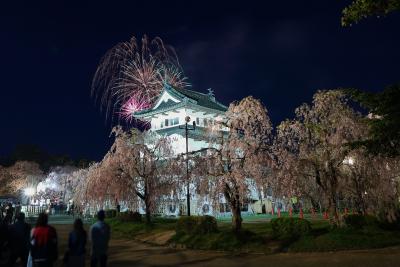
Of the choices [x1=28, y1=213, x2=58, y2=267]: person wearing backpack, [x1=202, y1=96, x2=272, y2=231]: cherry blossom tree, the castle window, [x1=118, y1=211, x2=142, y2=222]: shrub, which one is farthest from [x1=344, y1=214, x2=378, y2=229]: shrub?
the castle window

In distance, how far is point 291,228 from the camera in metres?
18.2

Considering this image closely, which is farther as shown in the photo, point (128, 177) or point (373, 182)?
point (128, 177)

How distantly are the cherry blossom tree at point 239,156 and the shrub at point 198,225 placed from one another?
4.74ft

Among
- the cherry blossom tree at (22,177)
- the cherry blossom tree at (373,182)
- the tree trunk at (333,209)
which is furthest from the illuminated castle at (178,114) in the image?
the tree trunk at (333,209)

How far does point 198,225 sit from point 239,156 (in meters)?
4.54

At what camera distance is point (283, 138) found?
801 inches

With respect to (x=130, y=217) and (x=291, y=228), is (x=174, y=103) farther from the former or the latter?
(x=291, y=228)

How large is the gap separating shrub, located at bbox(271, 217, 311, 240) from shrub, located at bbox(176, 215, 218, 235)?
12.0 feet

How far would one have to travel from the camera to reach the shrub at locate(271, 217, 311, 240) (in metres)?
18.0

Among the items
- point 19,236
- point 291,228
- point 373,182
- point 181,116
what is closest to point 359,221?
point 373,182

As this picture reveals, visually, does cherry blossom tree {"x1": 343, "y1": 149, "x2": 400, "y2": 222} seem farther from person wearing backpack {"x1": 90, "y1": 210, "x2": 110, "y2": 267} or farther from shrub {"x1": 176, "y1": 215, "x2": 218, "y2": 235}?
person wearing backpack {"x1": 90, "y1": 210, "x2": 110, "y2": 267}

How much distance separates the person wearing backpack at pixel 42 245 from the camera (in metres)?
8.30

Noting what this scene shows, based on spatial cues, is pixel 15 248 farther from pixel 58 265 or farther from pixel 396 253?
pixel 396 253

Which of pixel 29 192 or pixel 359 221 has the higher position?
pixel 29 192
